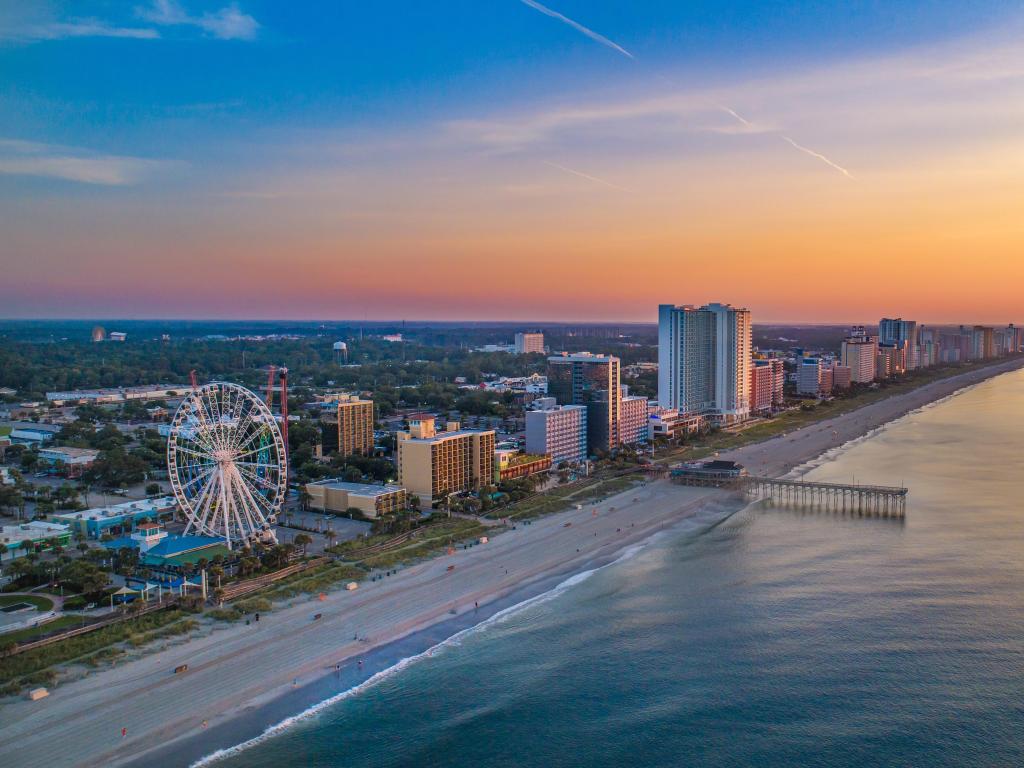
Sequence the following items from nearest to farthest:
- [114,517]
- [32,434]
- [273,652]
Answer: [273,652]
[114,517]
[32,434]

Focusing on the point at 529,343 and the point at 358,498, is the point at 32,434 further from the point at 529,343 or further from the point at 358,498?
the point at 529,343

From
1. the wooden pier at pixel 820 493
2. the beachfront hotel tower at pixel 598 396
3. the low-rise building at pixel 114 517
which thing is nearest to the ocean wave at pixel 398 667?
the wooden pier at pixel 820 493

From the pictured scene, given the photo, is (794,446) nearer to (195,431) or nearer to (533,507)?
(533,507)

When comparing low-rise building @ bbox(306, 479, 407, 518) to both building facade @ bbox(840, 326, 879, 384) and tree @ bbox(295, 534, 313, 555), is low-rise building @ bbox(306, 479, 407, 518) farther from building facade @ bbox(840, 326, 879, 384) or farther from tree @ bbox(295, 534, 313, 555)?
building facade @ bbox(840, 326, 879, 384)

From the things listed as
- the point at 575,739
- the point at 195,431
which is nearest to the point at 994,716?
the point at 575,739

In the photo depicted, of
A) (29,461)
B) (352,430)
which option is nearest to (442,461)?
(352,430)

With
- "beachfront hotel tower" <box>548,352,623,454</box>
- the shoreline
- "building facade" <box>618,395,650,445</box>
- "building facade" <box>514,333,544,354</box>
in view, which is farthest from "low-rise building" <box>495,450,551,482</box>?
"building facade" <box>514,333,544,354</box>
